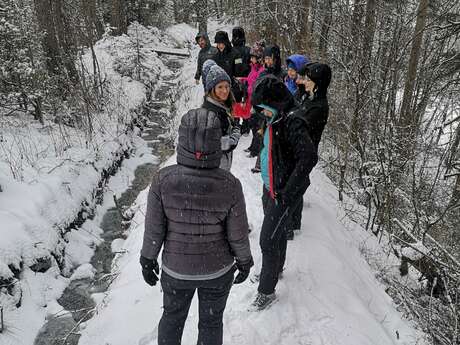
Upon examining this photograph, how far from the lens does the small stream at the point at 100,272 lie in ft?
14.5

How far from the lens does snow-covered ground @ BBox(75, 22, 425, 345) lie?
3213 mm

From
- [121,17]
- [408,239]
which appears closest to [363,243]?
[408,239]

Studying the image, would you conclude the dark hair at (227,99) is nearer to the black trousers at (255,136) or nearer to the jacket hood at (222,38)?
the black trousers at (255,136)

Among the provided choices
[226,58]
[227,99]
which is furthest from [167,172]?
[226,58]

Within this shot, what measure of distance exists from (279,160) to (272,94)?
546 millimetres

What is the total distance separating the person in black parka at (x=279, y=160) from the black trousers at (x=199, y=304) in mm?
836

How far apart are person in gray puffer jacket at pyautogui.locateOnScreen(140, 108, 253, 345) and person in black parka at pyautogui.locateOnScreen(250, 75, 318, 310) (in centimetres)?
79

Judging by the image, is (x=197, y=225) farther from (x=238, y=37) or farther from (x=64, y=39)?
(x=64, y=39)

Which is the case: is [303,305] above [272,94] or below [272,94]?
below

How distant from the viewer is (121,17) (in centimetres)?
1769

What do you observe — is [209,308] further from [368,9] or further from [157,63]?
[157,63]

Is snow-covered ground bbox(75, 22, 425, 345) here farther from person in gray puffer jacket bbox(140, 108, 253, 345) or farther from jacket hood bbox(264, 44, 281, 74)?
jacket hood bbox(264, 44, 281, 74)

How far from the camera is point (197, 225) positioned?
223 cm

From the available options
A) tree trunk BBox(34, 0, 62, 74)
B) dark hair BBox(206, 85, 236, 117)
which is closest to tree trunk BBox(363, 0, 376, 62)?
dark hair BBox(206, 85, 236, 117)
